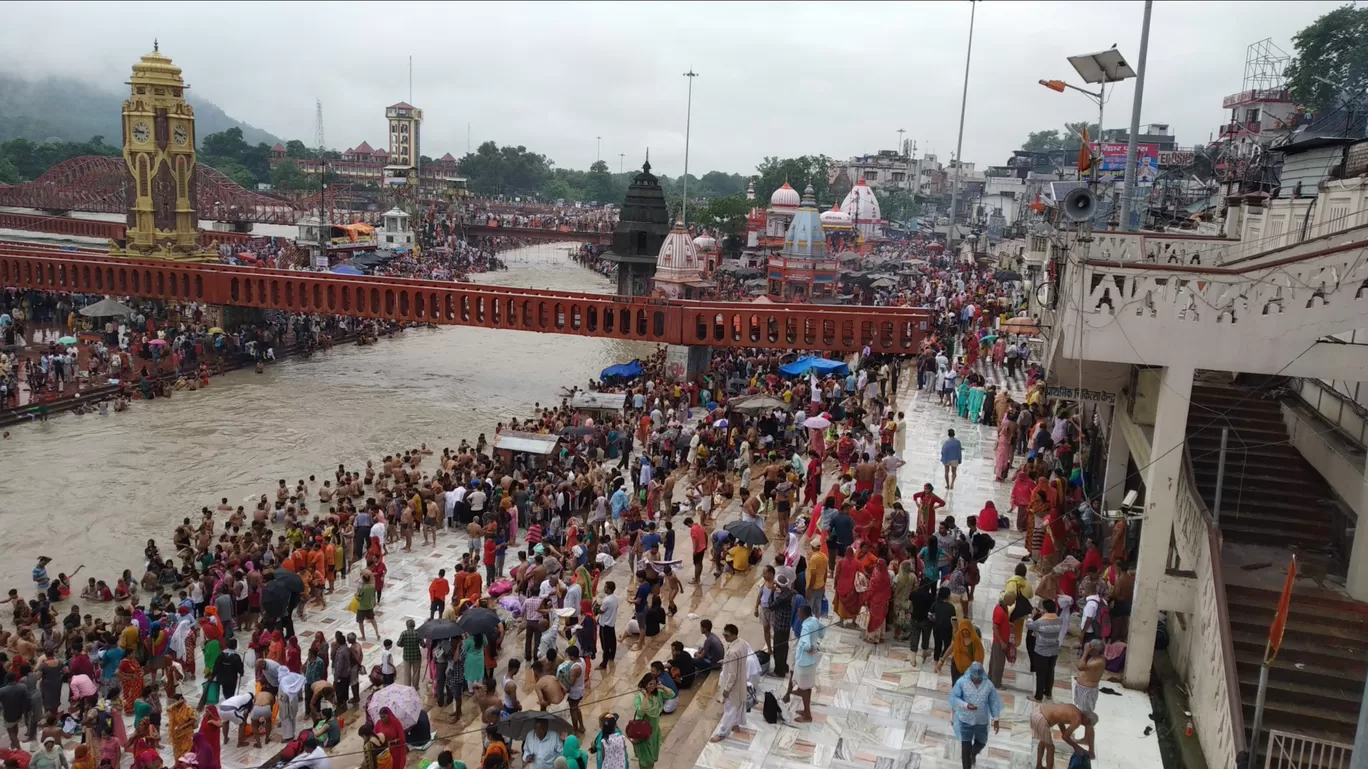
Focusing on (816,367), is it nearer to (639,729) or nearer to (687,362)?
(687,362)

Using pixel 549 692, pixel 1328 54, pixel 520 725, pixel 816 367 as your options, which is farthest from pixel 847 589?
pixel 1328 54

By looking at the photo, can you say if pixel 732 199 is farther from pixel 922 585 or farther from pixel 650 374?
pixel 922 585

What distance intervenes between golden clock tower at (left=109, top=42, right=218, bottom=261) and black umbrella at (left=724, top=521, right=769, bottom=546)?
37346mm

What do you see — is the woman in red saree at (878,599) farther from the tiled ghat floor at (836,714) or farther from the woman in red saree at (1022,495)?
the woman in red saree at (1022,495)

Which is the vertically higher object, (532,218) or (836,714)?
(532,218)

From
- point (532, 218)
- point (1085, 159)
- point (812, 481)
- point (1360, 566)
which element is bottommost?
point (812, 481)

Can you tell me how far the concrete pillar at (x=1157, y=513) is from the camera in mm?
10039

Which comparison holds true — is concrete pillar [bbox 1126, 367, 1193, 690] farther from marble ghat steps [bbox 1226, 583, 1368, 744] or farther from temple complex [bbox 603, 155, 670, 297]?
temple complex [bbox 603, 155, 670, 297]

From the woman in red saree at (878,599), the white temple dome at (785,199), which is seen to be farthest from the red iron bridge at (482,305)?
the white temple dome at (785,199)

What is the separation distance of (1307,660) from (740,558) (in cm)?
699

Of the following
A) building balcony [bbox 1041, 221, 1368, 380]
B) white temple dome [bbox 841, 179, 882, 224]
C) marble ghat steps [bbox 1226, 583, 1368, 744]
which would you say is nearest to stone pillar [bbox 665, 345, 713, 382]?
building balcony [bbox 1041, 221, 1368, 380]

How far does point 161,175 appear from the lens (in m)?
43.2

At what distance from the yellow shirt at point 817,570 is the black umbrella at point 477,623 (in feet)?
11.7

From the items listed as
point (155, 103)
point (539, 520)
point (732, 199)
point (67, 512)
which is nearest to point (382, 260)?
→ point (155, 103)
